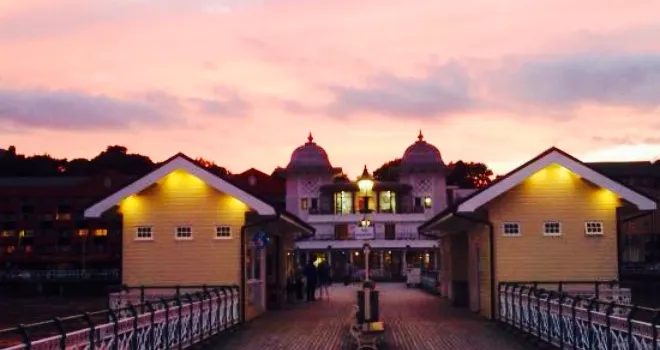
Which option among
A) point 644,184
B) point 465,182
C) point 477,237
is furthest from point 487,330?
point 465,182

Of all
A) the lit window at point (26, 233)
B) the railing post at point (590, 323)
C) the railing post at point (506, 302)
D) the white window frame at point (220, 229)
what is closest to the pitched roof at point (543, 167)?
the railing post at point (506, 302)

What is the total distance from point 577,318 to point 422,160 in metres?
78.8

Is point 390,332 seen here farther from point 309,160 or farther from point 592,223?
point 309,160

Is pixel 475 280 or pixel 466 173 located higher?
pixel 466 173

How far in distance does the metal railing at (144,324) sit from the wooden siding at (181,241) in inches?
29.0

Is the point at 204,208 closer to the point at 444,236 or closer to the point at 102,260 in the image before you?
the point at 444,236

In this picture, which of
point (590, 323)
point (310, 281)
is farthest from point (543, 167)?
point (310, 281)

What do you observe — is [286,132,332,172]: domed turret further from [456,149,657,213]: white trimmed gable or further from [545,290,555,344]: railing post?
[545,290,555,344]: railing post

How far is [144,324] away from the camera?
1591 centimetres

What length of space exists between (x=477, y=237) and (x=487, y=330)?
618 centimetres

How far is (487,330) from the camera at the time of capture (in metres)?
24.2

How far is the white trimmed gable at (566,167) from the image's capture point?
1042 inches

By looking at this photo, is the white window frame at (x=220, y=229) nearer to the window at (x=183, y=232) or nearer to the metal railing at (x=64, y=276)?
the window at (x=183, y=232)

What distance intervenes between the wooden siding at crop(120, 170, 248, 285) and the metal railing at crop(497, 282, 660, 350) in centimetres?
741
